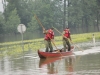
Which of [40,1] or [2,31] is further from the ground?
[40,1]

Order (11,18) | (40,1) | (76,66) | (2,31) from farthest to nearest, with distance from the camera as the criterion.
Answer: (40,1) → (11,18) → (2,31) → (76,66)

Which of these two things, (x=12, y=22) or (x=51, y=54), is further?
(x=12, y=22)

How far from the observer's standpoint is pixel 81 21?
132 m

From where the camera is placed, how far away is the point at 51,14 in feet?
428

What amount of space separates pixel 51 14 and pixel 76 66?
112 metres

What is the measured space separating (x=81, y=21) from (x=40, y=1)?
17.8 meters

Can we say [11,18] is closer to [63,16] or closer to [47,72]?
[63,16]

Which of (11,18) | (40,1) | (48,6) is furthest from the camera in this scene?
(40,1)

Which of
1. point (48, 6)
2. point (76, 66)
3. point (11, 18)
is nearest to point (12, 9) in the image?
point (11, 18)

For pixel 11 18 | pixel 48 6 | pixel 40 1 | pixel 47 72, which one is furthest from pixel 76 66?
pixel 40 1

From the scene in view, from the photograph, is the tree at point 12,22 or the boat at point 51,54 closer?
the boat at point 51,54

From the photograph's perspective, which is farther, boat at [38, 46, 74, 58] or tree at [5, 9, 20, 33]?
tree at [5, 9, 20, 33]

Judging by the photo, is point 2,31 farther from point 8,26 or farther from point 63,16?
point 63,16

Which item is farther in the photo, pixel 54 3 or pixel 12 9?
pixel 54 3
